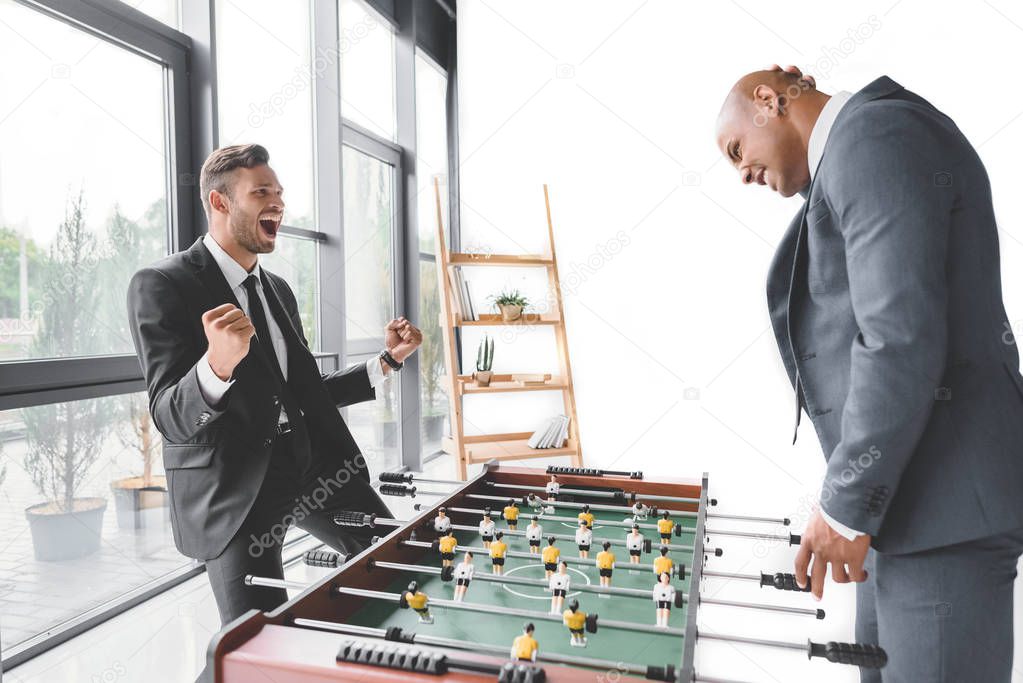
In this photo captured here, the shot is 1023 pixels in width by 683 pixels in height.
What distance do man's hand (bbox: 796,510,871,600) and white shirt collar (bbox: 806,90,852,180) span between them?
0.62m

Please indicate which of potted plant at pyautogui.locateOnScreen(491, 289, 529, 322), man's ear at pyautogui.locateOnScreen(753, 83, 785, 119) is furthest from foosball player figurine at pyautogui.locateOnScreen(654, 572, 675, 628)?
potted plant at pyautogui.locateOnScreen(491, 289, 529, 322)

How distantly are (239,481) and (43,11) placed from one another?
1579 millimetres

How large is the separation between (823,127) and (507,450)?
9.65 feet

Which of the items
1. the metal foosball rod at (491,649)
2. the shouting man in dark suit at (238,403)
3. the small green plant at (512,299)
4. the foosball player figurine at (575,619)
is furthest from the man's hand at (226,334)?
the small green plant at (512,299)

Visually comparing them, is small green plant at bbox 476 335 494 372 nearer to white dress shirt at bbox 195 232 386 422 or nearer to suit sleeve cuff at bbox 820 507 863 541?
white dress shirt at bbox 195 232 386 422

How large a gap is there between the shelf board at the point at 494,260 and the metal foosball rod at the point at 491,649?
2922 mm

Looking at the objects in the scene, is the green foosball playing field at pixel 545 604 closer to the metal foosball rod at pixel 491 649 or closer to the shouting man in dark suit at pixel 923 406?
the metal foosball rod at pixel 491 649

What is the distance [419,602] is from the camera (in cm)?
106

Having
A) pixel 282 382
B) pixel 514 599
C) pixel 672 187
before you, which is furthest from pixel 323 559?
pixel 672 187

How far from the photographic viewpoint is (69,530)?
2162 mm

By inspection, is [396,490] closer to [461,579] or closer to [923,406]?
[461,579]

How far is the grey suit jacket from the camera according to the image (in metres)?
0.96

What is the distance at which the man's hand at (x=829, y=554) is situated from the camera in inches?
41.0

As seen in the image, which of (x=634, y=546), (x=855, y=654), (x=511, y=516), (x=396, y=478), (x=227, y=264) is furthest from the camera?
(x=227, y=264)
